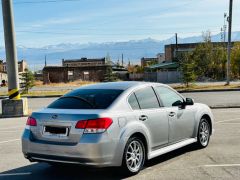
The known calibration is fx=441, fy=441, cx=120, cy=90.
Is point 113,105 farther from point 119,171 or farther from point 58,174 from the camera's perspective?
point 58,174

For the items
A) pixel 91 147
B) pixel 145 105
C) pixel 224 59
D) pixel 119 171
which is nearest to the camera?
pixel 91 147

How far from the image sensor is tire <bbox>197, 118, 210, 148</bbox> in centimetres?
927

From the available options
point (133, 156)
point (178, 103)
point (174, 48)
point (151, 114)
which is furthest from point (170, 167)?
point (174, 48)

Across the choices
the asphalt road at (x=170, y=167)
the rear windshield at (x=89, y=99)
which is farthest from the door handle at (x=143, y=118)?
the asphalt road at (x=170, y=167)

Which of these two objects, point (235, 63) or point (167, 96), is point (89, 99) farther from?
point (235, 63)

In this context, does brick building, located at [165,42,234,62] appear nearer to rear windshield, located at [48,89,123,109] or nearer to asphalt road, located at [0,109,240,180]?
asphalt road, located at [0,109,240,180]

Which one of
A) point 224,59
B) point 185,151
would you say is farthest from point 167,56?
point 185,151

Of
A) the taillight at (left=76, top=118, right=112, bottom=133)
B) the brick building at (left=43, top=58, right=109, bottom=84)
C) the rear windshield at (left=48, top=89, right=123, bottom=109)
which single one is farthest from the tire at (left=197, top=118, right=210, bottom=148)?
the brick building at (left=43, top=58, right=109, bottom=84)

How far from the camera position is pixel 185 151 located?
9.10 meters

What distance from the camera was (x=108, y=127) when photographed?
22.0ft

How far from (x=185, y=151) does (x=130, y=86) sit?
218cm

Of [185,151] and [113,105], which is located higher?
[113,105]

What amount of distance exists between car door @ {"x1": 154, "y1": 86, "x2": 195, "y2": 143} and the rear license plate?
2.20m

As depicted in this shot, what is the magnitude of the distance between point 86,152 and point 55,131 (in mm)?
681
